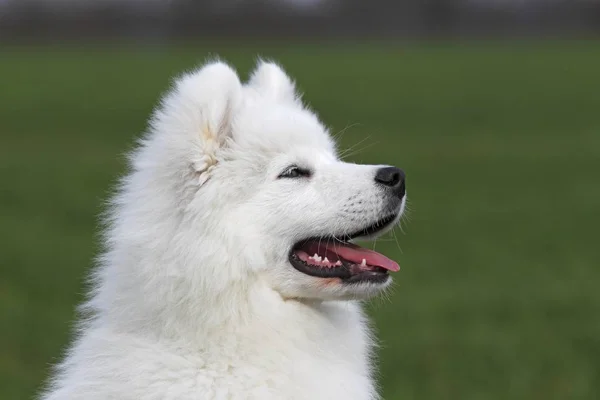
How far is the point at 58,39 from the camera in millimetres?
68062

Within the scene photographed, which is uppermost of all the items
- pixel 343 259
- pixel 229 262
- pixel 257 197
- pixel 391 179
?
pixel 391 179

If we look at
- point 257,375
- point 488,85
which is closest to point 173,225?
point 257,375

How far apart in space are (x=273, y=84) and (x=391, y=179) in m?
0.86

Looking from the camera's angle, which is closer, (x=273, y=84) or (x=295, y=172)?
(x=295, y=172)

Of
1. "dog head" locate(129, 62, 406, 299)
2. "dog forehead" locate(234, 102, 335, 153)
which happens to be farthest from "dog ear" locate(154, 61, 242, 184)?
"dog forehead" locate(234, 102, 335, 153)

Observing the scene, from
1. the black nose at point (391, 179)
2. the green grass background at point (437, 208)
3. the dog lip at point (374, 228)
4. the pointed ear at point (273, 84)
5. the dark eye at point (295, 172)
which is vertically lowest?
the green grass background at point (437, 208)

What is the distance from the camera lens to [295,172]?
447 centimetres

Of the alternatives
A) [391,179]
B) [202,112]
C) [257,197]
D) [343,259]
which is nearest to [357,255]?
[343,259]

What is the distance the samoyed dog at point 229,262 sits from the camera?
13.5 ft

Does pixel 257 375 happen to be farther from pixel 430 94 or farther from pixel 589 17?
pixel 589 17

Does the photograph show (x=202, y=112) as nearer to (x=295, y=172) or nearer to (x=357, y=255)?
(x=295, y=172)

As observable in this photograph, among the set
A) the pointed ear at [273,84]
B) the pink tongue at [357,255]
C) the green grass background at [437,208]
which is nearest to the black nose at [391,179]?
the pink tongue at [357,255]

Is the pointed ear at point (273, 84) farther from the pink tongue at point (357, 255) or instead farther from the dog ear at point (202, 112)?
the pink tongue at point (357, 255)

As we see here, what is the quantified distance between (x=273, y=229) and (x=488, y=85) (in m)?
34.0
